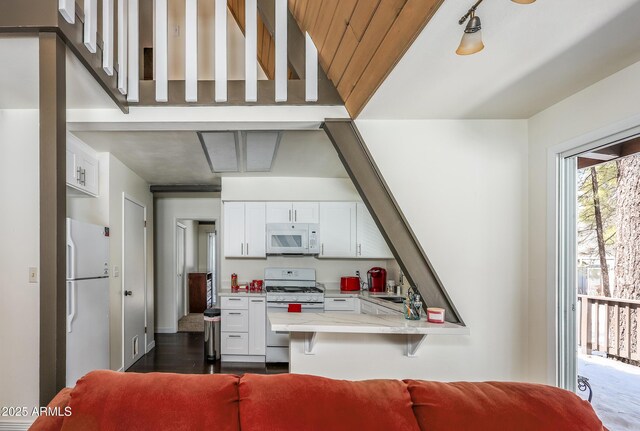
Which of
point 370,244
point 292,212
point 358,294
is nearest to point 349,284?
point 358,294

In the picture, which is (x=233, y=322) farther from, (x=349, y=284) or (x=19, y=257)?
(x=19, y=257)

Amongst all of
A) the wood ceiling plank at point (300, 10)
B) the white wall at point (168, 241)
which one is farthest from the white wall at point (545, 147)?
the white wall at point (168, 241)

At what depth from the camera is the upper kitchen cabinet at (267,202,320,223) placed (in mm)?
4992

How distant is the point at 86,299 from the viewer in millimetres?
2928

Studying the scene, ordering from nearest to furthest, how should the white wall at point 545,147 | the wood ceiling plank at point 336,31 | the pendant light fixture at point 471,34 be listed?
the pendant light fixture at point 471,34, the wood ceiling plank at point 336,31, the white wall at point 545,147

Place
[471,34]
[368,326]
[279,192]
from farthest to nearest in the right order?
1. [279,192]
2. [368,326]
3. [471,34]

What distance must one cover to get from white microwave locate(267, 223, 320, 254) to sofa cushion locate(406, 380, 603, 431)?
3.64m

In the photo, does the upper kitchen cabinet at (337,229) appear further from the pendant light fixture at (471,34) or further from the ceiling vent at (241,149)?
the pendant light fixture at (471,34)

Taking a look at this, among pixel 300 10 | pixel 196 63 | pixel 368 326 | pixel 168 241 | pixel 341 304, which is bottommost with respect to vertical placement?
pixel 341 304

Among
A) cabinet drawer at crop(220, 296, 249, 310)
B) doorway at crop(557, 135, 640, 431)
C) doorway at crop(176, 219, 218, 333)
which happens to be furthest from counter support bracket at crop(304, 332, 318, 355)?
doorway at crop(176, 219, 218, 333)

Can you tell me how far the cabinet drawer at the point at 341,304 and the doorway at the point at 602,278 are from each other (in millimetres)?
2645

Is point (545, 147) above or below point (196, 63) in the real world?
below

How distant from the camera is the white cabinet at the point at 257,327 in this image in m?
4.60

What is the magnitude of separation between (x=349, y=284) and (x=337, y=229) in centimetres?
75
